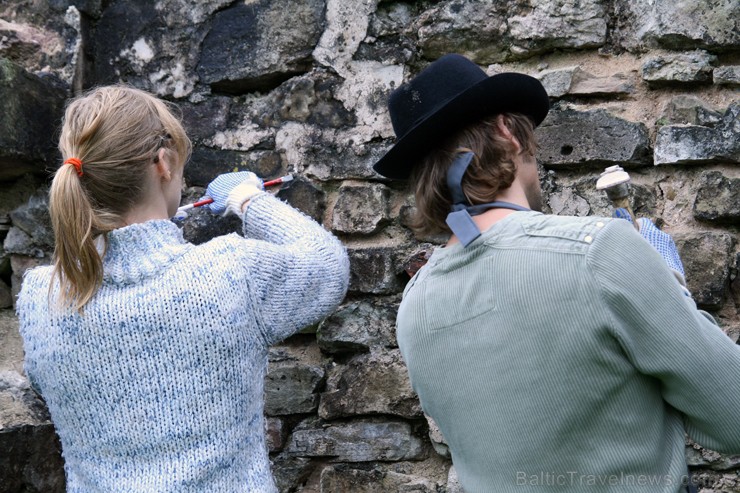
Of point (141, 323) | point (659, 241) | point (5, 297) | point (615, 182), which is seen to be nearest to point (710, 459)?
point (659, 241)

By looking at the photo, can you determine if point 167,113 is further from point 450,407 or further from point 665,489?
point 665,489

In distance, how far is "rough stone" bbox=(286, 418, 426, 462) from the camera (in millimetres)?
2289

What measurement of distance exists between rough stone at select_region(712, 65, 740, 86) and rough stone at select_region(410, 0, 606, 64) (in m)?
0.31

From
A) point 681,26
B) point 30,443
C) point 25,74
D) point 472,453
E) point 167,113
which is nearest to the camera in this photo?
point 472,453

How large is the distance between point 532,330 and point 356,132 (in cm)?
124

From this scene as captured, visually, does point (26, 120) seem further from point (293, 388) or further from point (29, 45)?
point (293, 388)

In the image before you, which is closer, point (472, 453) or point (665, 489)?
point (665, 489)

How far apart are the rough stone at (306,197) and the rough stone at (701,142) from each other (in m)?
0.98

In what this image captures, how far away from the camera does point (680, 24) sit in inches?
84.3

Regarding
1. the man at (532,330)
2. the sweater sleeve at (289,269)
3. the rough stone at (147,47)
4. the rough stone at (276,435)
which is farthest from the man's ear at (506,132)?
the rough stone at (147,47)

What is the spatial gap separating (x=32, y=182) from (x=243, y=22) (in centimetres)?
89

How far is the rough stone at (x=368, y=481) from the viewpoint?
224 centimetres

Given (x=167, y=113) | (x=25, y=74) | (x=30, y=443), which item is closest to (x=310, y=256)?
(x=167, y=113)

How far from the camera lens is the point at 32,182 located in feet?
8.91
